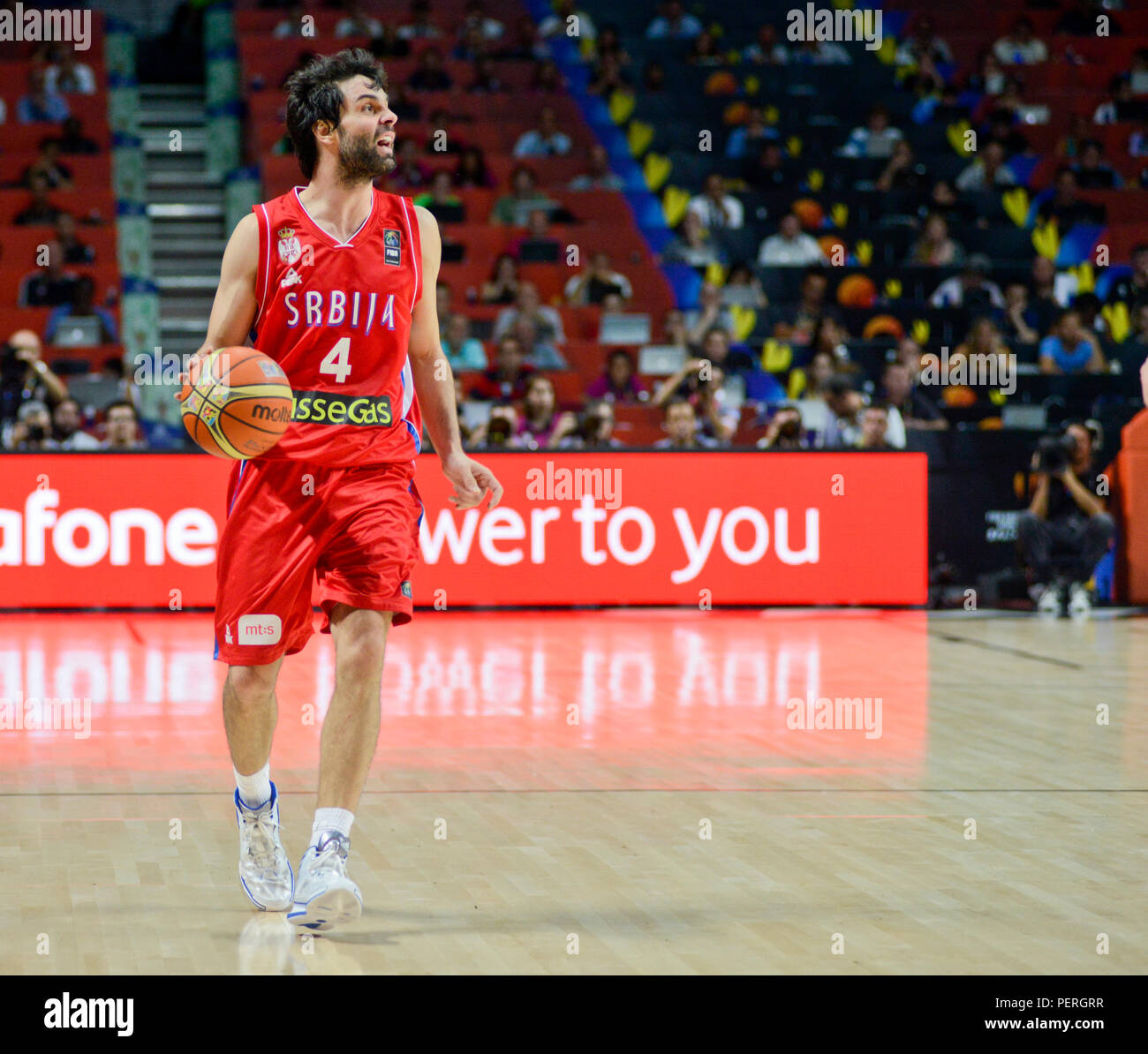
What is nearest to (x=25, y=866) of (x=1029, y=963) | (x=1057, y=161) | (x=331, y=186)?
(x=331, y=186)

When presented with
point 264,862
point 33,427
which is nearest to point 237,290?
point 264,862

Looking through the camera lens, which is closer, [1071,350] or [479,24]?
[1071,350]

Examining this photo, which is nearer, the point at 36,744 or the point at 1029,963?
the point at 1029,963

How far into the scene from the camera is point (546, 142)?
57.0 feet

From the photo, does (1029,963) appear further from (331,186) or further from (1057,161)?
(1057,161)

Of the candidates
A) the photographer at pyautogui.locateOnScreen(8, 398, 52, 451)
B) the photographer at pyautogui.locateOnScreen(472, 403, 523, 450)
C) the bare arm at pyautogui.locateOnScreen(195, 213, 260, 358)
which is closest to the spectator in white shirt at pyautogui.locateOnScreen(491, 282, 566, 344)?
the photographer at pyautogui.locateOnScreen(472, 403, 523, 450)

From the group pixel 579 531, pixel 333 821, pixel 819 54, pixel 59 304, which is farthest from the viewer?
pixel 819 54

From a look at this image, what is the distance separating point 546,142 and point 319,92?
13341mm

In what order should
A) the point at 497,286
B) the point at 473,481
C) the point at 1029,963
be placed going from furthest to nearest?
the point at 497,286 < the point at 473,481 < the point at 1029,963

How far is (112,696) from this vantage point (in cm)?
823

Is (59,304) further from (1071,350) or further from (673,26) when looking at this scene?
(1071,350)

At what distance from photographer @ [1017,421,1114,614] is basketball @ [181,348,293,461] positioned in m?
8.89

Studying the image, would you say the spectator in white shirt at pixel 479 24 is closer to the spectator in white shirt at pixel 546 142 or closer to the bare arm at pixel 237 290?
the spectator in white shirt at pixel 546 142

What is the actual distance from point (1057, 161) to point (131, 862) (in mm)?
15201
